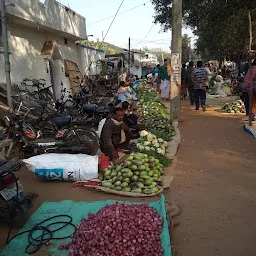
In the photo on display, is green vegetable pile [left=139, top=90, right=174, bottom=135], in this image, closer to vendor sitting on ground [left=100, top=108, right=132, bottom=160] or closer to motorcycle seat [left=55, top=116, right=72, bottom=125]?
vendor sitting on ground [left=100, top=108, right=132, bottom=160]

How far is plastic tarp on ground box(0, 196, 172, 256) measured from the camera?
3.13m

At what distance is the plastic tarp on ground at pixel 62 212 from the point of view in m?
3.13

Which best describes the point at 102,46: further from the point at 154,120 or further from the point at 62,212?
the point at 62,212

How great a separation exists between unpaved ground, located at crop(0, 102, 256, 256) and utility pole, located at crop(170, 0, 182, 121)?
7.62 ft

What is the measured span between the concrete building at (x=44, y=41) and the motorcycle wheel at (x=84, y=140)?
14.0 feet

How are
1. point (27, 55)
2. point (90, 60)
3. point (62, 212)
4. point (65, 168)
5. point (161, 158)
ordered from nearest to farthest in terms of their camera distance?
1. point (62, 212)
2. point (65, 168)
3. point (161, 158)
4. point (27, 55)
5. point (90, 60)

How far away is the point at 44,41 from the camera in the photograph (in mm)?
13094

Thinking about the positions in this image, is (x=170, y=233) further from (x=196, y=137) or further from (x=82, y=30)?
(x=82, y=30)

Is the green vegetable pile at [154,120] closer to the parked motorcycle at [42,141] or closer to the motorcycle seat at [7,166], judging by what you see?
the parked motorcycle at [42,141]

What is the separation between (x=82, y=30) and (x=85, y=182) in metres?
14.1

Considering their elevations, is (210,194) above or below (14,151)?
below

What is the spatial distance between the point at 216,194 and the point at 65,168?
2.38 meters

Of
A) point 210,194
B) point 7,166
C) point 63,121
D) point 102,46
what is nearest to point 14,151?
point 63,121

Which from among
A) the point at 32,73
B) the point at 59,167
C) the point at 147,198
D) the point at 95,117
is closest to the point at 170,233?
the point at 147,198
